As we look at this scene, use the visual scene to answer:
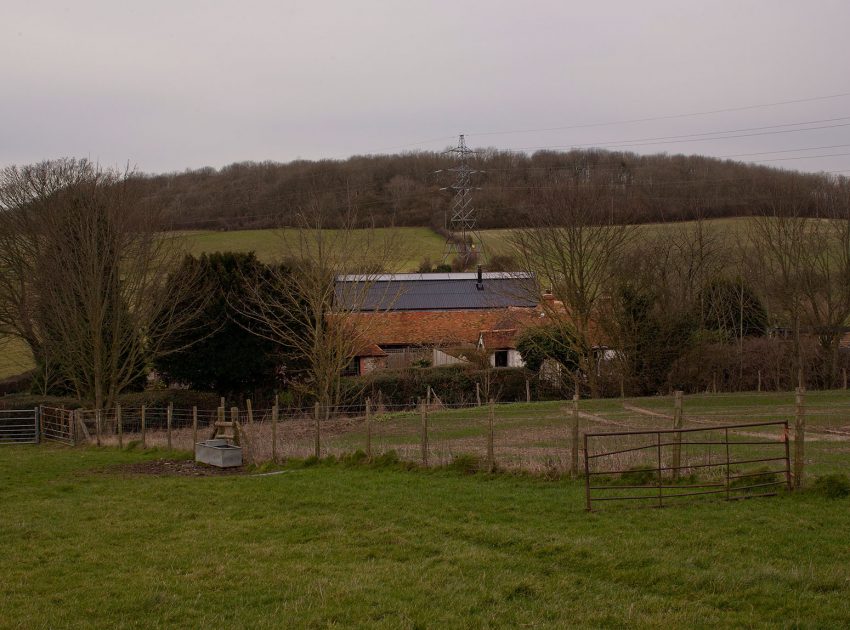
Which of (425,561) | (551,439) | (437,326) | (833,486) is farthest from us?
(437,326)

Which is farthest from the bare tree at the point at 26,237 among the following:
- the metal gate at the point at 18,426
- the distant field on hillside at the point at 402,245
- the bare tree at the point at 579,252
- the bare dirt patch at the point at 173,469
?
the distant field on hillside at the point at 402,245

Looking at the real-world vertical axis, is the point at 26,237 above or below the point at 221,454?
above

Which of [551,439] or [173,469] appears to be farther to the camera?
[173,469]

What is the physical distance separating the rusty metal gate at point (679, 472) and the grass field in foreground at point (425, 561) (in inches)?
16.3

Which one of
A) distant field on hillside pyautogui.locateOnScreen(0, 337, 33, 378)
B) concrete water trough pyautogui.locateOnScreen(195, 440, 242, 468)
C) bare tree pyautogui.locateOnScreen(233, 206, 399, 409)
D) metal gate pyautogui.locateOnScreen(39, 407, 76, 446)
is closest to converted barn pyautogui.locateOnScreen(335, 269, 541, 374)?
bare tree pyautogui.locateOnScreen(233, 206, 399, 409)

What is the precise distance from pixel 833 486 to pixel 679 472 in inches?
90.0

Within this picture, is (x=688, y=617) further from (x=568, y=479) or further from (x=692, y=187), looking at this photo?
(x=692, y=187)

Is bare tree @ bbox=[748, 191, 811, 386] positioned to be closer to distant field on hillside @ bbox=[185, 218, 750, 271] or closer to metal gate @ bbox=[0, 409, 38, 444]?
distant field on hillside @ bbox=[185, 218, 750, 271]

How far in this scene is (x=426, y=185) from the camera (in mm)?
78312

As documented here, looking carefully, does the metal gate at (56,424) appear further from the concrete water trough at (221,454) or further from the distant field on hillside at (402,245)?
the distant field on hillside at (402,245)

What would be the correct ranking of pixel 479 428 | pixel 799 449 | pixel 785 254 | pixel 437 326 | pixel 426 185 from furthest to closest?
pixel 426 185, pixel 437 326, pixel 785 254, pixel 479 428, pixel 799 449

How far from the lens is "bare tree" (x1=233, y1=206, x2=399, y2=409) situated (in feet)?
107

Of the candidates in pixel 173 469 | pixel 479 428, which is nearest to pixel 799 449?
pixel 479 428

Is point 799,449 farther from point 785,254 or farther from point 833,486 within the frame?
point 785,254
